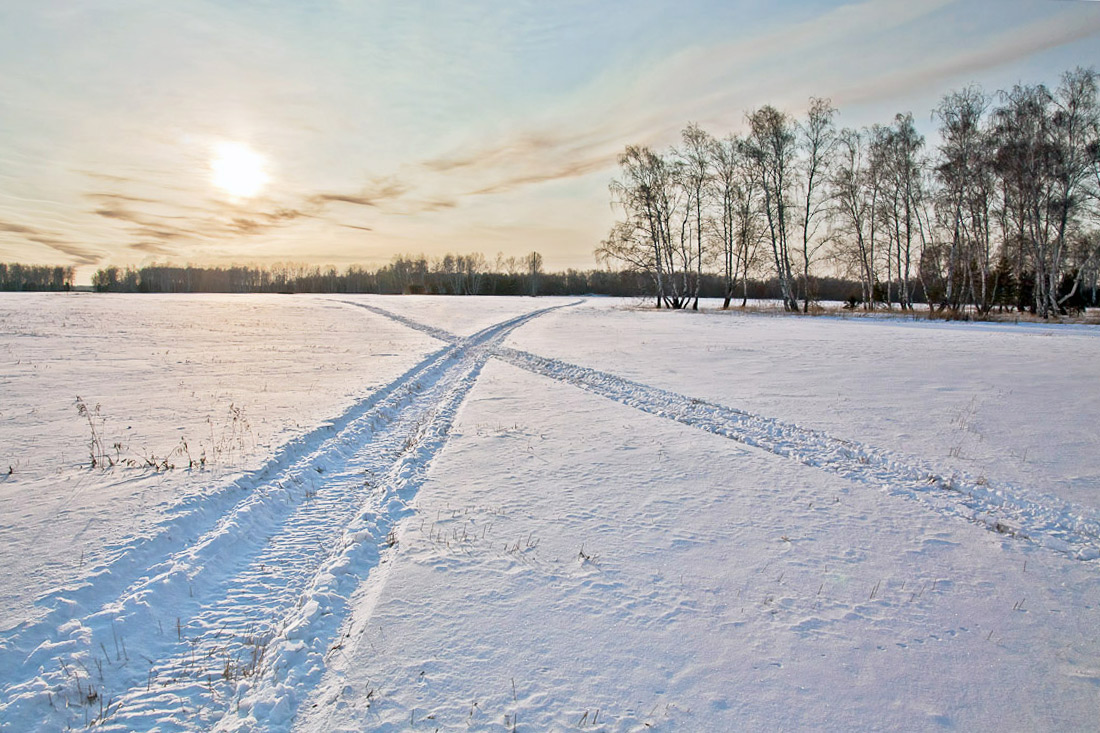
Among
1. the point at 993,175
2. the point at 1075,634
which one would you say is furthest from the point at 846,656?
the point at 993,175

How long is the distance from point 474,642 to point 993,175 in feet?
123

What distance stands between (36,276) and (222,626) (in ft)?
600

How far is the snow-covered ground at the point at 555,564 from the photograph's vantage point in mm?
2938

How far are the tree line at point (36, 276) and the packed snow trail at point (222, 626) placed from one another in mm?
157737

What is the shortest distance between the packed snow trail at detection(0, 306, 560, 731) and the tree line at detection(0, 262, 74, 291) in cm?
15774

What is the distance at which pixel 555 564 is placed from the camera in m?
4.36

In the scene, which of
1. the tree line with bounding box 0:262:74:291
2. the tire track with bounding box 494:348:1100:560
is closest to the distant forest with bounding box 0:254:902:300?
the tree line with bounding box 0:262:74:291

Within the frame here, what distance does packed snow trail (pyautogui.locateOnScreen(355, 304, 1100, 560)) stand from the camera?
5.08 m

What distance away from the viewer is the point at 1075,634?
3541 millimetres

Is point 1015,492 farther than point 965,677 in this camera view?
Yes

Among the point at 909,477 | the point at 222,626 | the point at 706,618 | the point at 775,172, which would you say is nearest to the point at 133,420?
the point at 222,626

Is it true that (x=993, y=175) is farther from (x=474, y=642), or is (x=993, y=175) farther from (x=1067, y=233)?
(x=474, y=642)

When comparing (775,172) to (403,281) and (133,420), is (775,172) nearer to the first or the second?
(133,420)

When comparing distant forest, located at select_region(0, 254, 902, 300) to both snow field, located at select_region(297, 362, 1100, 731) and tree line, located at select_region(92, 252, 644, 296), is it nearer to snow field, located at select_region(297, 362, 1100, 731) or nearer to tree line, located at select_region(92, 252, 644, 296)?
tree line, located at select_region(92, 252, 644, 296)
